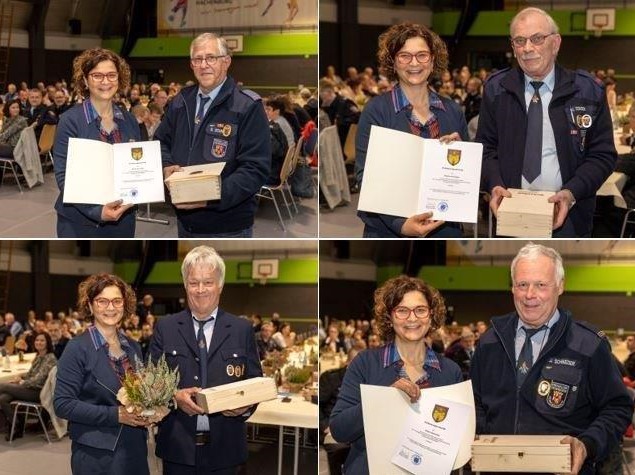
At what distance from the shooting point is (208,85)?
148 inches

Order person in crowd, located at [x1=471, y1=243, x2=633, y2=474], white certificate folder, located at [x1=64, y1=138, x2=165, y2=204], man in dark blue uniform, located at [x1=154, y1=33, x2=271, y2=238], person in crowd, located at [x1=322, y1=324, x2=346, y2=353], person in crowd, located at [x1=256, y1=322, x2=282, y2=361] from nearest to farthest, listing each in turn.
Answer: person in crowd, located at [x1=471, y1=243, x2=633, y2=474], man in dark blue uniform, located at [x1=154, y1=33, x2=271, y2=238], white certificate folder, located at [x1=64, y1=138, x2=165, y2=204], person in crowd, located at [x1=322, y1=324, x2=346, y2=353], person in crowd, located at [x1=256, y1=322, x2=282, y2=361]

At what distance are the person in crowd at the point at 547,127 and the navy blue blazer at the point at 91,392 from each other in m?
1.77

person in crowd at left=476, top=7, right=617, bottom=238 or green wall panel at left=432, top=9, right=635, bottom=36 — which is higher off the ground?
green wall panel at left=432, top=9, right=635, bottom=36

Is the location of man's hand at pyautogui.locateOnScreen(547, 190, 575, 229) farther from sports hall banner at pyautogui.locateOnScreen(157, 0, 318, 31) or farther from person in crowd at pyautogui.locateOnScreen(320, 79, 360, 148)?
person in crowd at pyautogui.locateOnScreen(320, 79, 360, 148)

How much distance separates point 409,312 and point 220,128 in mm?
1192

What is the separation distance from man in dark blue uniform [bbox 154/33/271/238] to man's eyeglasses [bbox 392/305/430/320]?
0.94 metres

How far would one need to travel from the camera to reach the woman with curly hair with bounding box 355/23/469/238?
3389 mm

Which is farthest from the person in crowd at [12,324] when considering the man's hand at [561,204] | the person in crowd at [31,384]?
the man's hand at [561,204]

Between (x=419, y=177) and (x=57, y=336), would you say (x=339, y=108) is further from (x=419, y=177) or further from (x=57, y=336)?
(x=57, y=336)

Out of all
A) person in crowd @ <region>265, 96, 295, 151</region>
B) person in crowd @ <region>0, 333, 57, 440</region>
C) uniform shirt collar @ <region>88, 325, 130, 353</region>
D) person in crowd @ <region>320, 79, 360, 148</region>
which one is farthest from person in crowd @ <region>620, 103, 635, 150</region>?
uniform shirt collar @ <region>88, 325, 130, 353</region>

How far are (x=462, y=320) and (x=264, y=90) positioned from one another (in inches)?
86.9

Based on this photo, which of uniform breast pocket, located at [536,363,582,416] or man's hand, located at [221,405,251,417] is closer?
uniform breast pocket, located at [536,363,582,416]

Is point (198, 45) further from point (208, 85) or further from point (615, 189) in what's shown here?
point (615, 189)

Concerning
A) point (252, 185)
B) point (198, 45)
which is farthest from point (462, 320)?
point (198, 45)
